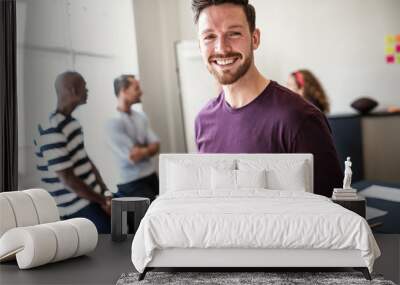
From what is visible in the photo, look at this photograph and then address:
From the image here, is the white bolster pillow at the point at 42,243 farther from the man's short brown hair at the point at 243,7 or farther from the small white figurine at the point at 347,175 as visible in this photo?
the man's short brown hair at the point at 243,7

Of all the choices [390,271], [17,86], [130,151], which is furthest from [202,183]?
[17,86]

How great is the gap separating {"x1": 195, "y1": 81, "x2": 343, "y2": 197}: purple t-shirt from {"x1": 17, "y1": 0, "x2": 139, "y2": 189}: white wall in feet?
3.87

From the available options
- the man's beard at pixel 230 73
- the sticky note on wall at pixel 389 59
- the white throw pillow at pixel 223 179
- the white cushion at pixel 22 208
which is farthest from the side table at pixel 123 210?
the sticky note on wall at pixel 389 59

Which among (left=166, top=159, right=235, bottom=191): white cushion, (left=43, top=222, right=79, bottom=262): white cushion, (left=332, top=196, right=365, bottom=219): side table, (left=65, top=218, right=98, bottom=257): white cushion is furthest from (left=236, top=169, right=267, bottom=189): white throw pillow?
(left=43, top=222, right=79, bottom=262): white cushion

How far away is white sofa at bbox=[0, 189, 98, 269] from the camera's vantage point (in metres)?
5.28

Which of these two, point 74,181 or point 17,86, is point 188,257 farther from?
point 17,86

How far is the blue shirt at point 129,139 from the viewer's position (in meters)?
7.06

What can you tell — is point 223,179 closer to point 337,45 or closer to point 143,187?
point 143,187

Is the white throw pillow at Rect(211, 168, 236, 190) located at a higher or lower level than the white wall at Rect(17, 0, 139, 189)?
lower

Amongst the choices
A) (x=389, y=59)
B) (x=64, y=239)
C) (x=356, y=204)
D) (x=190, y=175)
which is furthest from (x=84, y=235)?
(x=389, y=59)

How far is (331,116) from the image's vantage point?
6.62m

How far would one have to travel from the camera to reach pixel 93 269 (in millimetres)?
5355

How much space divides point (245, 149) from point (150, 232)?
1946mm

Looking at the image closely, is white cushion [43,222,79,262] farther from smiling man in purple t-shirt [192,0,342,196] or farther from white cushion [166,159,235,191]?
smiling man in purple t-shirt [192,0,342,196]
